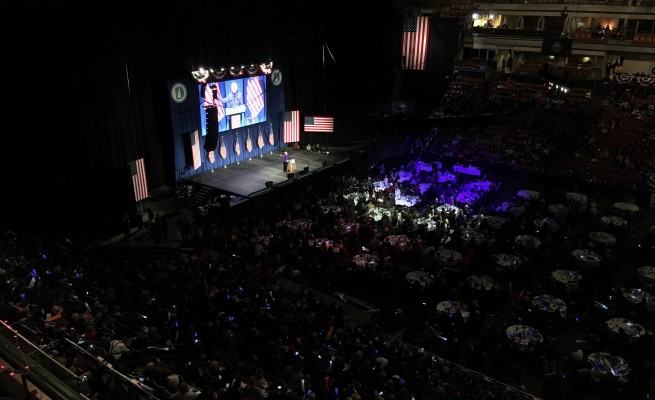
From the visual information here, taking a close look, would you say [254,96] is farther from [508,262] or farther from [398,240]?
[508,262]

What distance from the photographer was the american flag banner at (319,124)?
32.0 meters

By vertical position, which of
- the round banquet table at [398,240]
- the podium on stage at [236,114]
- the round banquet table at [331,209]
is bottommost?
the round banquet table at [398,240]

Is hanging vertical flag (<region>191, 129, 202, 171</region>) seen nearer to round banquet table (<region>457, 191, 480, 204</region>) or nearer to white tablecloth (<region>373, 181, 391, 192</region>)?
white tablecloth (<region>373, 181, 391, 192</region>)

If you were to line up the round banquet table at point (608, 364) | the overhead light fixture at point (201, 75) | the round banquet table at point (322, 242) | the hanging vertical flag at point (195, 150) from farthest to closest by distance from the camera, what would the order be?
the hanging vertical flag at point (195, 150) < the overhead light fixture at point (201, 75) < the round banquet table at point (322, 242) < the round banquet table at point (608, 364)

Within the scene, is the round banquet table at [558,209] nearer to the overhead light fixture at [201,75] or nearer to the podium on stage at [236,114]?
the podium on stage at [236,114]

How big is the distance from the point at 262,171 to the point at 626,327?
1845 cm

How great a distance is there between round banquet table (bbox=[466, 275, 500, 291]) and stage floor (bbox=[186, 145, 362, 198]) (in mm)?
10763

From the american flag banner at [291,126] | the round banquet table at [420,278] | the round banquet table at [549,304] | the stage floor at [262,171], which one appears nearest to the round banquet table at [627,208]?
the round banquet table at [549,304]

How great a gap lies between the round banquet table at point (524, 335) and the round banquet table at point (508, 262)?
3.57 meters

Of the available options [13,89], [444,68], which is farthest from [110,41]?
[444,68]

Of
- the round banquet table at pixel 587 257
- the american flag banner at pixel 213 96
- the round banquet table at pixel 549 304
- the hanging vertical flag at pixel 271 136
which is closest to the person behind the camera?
the round banquet table at pixel 549 304

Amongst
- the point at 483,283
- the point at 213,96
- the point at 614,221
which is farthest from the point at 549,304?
the point at 213,96

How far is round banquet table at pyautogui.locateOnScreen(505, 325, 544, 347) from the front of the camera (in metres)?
13.7

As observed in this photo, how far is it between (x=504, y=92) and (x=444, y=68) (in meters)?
6.79
